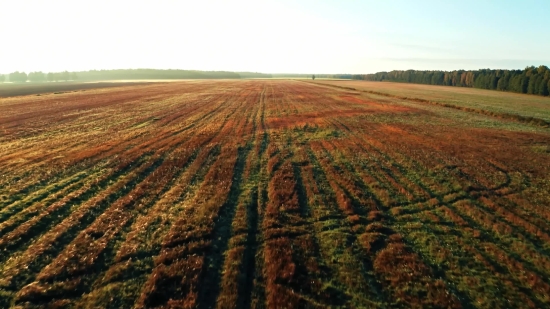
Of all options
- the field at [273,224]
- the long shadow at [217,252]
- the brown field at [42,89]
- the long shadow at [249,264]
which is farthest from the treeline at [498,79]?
the brown field at [42,89]

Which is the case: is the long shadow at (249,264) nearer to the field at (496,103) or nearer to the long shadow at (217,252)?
the long shadow at (217,252)

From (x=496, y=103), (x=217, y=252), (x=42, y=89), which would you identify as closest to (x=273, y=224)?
(x=217, y=252)

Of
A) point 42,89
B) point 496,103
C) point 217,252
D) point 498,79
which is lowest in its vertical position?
point 217,252

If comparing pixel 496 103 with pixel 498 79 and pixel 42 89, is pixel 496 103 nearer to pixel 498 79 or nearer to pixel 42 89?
pixel 498 79

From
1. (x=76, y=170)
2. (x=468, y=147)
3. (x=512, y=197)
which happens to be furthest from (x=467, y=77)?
(x=76, y=170)

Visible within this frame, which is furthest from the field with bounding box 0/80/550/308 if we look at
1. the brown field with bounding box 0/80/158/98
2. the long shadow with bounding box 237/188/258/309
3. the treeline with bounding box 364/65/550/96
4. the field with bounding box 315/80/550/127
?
the treeline with bounding box 364/65/550/96
